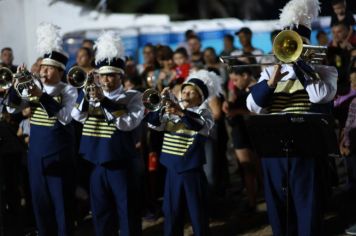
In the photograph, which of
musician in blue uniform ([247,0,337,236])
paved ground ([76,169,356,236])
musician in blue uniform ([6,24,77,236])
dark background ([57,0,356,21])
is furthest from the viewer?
dark background ([57,0,356,21])

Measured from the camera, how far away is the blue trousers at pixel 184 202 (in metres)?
Result: 7.81

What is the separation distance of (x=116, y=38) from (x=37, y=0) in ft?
17.0

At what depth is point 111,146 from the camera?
782cm

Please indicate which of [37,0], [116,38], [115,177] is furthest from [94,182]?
[37,0]

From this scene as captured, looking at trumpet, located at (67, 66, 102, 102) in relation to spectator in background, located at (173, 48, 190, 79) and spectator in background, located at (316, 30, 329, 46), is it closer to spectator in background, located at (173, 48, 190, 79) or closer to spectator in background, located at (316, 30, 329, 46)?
spectator in background, located at (173, 48, 190, 79)

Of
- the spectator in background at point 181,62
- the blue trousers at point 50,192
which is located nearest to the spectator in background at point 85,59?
the spectator in background at point 181,62

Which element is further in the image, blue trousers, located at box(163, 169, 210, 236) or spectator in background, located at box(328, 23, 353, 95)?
spectator in background, located at box(328, 23, 353, 95)

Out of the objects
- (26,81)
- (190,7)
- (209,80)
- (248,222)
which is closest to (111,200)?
(26,81)

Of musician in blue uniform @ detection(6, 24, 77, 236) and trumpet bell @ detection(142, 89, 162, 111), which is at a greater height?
trumpet bell @ detection(142, 89, 162, 111)

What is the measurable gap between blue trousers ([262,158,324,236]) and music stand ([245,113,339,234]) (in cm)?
10

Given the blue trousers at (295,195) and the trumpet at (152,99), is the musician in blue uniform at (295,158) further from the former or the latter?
the trumpet at (152,99)

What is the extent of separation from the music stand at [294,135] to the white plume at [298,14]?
0.94 meters

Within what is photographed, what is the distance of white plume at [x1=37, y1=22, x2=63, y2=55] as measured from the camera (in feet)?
27.6

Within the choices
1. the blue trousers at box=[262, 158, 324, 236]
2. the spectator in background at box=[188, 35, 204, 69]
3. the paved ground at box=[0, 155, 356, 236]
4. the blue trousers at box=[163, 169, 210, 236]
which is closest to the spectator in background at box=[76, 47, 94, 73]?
the spectator in background at box=[188, 35, 204, 69]
